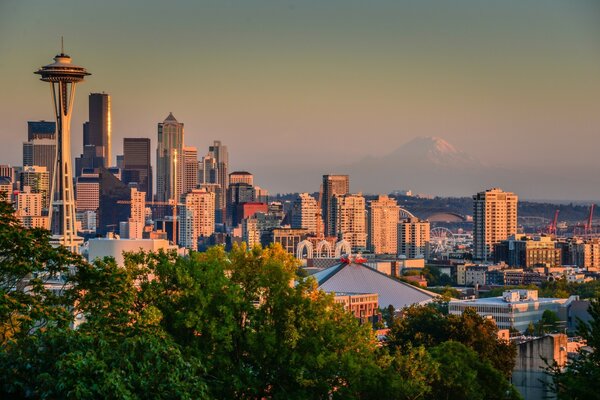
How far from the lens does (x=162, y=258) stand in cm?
2838

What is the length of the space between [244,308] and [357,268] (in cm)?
8640

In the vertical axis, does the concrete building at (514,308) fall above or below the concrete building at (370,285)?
below

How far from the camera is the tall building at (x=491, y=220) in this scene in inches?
7372

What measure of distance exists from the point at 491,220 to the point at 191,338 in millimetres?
164889

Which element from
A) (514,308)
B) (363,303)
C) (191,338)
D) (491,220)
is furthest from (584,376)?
(491,220)

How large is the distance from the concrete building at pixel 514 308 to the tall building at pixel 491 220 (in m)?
83.1

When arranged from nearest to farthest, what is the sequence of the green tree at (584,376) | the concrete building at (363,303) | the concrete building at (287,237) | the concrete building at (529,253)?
the green tree at (584,376) → the concrete building at (363,303) → the concrete building at (529,253) → the concrete building at (287,237)

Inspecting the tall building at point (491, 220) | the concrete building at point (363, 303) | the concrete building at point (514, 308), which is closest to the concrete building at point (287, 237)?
the tall building at point (491, 220)

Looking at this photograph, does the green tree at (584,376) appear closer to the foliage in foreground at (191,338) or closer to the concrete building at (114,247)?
the foliage in foreground at (191,338)

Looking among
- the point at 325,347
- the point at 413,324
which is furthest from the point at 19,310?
the point at 413,324

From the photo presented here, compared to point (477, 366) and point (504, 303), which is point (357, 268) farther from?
point (477, 366)

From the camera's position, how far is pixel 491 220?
190 meters

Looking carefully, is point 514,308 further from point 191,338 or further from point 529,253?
point 529,253

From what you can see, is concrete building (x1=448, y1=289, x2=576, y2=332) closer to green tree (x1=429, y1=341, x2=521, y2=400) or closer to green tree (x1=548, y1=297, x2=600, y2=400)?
green tree (x1=429, y1=341, x2=521, y2=400)
